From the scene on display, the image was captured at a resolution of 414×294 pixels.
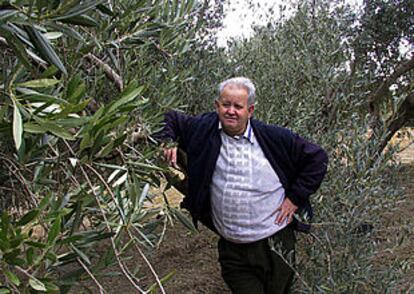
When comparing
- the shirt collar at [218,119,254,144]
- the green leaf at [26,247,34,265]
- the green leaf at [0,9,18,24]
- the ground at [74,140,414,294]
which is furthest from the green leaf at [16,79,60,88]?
the ground at [74,140,414,294]

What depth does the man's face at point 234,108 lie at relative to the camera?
350 centimetres

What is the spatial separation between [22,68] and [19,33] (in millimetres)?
223

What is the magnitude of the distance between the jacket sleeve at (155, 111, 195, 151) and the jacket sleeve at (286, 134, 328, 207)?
0.66 metres

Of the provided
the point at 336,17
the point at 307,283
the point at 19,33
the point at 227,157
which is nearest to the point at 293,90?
A: the point at 336,17

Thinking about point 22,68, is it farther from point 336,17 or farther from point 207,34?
point 207,34

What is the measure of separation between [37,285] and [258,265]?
102 inches

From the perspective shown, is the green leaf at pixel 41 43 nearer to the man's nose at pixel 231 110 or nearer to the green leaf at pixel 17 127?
the green leaf at pixel 17 127

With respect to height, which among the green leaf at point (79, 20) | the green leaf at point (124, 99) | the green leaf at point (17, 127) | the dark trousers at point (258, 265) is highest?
the green leaf at point (79, 20)

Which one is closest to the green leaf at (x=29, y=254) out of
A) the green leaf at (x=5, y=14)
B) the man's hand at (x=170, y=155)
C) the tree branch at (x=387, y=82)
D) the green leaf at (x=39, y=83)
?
the green leaf at (x=39, y=83)

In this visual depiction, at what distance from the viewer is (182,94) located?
4402 mm

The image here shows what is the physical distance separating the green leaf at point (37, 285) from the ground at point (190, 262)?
3768mm

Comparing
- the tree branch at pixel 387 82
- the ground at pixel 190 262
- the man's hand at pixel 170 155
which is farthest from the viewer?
the tree branch at pixel 387 82

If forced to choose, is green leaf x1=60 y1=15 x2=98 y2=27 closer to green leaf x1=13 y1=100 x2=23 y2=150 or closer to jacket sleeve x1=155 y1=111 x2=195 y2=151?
green leaf x1=13 y1=100 x2=23 y2=150

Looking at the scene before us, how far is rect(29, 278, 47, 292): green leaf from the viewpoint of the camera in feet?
4.73
